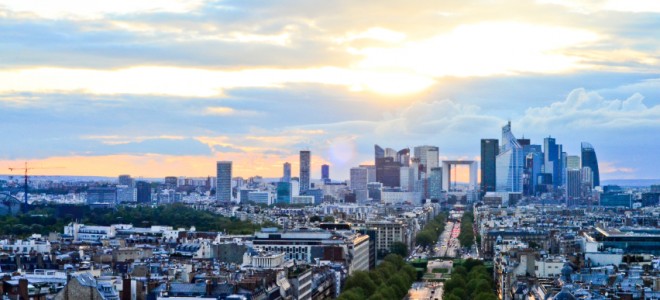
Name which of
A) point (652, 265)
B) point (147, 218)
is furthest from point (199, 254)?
point (147, 218)

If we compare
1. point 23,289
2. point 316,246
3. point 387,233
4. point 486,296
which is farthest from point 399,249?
point 23,289

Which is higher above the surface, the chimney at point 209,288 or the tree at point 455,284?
the chimney at point 209,288

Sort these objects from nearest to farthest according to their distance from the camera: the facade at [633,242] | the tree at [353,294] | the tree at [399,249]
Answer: the tree at [353,294], the facade at [633,242], the tree at [399,249]

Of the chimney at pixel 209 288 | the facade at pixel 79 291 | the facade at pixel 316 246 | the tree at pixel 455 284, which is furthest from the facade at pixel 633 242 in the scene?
the facade at pixel 79 291

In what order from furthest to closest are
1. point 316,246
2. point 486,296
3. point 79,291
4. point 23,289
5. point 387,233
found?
point 387,233 → point 316,246 → point 486,296 → point 23,289 → point 79,291

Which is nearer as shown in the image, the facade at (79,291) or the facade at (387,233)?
the facade at (79,291)

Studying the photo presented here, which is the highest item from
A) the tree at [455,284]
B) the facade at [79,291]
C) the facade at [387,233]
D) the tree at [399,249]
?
the facade at [387,233]

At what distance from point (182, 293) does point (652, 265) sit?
116ft

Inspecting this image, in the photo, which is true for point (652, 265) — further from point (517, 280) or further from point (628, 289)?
point (628, 289)

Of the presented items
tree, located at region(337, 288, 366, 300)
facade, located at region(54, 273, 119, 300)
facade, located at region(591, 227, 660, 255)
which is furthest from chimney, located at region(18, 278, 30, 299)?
facade, located at region(591, 227, 660, 255)

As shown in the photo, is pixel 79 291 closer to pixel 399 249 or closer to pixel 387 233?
pixel 399 249

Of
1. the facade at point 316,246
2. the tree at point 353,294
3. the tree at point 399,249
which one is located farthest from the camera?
the tree at point 399,249

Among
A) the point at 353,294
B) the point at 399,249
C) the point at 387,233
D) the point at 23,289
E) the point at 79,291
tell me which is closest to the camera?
the point at 79,291

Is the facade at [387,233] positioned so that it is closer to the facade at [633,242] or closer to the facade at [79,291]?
the facade at [633,242]
